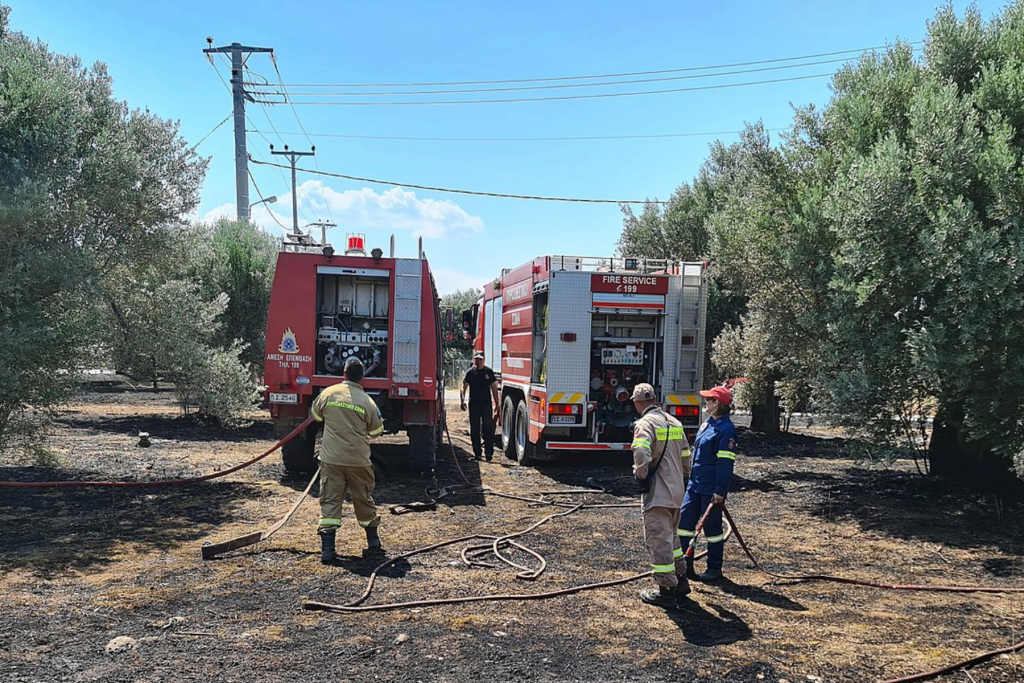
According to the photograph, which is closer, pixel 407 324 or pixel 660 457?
pixel 660 457

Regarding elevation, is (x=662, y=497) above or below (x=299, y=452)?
above

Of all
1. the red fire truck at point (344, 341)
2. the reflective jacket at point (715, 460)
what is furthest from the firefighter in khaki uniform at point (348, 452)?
the red fire truck at point (344, 341)

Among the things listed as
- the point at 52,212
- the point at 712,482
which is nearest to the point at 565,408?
the point at 712,482

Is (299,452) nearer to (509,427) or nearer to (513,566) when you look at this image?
(509,427)

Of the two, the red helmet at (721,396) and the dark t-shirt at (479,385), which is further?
the dark t-shirt at (479,385)

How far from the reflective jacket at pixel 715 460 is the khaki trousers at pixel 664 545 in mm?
509

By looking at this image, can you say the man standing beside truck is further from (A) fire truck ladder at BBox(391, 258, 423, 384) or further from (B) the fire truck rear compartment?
(A) fire truck ladder at BBox(391, 258, 423, 384)

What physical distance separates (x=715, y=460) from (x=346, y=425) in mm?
3072

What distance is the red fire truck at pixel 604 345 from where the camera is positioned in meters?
10.5

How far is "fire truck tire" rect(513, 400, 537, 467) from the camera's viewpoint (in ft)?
37.4

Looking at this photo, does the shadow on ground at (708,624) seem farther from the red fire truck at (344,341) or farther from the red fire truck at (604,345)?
the red fire truck at (604,345)

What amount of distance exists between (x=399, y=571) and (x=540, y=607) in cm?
134

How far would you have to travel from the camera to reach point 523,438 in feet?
38.7

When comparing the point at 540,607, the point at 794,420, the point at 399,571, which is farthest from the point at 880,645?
the point at 794,420
